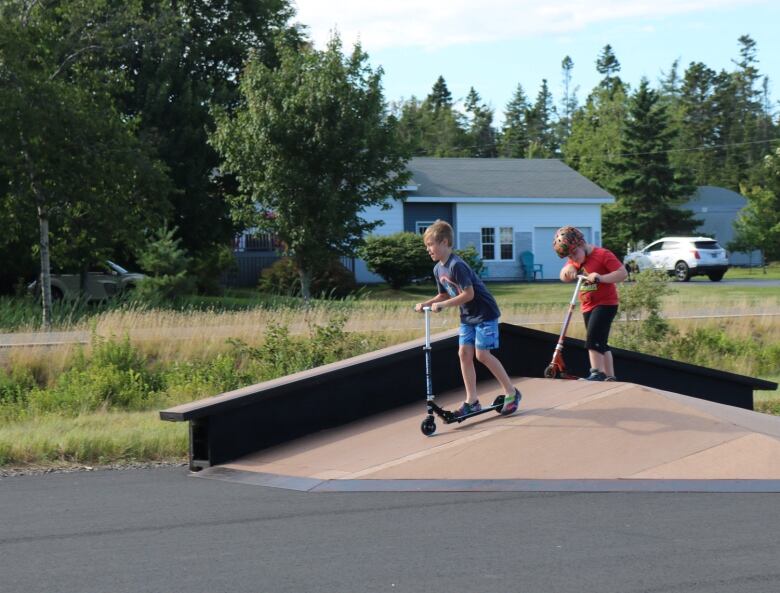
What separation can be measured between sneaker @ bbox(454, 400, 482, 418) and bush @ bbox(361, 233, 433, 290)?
27823 mm

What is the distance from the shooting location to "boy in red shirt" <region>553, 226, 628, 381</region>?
991 cm

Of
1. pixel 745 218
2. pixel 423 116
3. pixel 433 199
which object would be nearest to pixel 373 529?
pixel 433 199

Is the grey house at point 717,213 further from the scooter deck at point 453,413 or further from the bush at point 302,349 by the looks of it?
the scooter deck at point 453,413

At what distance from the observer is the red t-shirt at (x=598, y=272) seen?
32.8ft

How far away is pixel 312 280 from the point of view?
34.6 m

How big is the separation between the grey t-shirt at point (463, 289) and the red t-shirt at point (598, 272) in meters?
1.44

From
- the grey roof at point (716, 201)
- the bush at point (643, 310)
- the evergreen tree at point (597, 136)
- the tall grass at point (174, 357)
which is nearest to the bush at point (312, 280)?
the tall grass at point (174, 357)

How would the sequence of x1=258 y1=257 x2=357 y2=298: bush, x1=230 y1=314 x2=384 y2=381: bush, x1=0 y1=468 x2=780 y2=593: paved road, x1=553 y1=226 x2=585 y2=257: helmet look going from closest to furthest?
x1=0 y1=468 x2=780 y2=593: paved road
x1=553 y1=226 x2=585 y2=257: helmet
x1=230 y1=314 x2=384 y2=381: bush
x1=258 y1=257 x2=357 y2=298: bush

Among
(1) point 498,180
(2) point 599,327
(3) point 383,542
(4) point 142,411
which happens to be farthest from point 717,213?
(3) point 383,542

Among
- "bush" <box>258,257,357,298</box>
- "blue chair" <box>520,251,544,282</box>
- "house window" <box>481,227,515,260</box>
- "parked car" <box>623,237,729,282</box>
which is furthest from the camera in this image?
"house window" <box>481,227,515,260</box>

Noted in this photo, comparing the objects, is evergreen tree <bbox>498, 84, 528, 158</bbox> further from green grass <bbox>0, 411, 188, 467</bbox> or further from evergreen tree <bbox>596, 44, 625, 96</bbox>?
green grass <bbox>0, 411, 188, 467</bbox>

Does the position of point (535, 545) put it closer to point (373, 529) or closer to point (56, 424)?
point (373, 529)

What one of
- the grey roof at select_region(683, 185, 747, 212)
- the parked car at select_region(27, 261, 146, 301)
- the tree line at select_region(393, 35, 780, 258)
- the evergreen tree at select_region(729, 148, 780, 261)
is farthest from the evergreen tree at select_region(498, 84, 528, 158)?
the parked car at select_region(27, 261, 146, 301)

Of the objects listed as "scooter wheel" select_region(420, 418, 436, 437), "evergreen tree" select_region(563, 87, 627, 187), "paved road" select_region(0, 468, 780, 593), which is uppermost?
"evergreen tree" select_region(563, 87, 627, 187)
